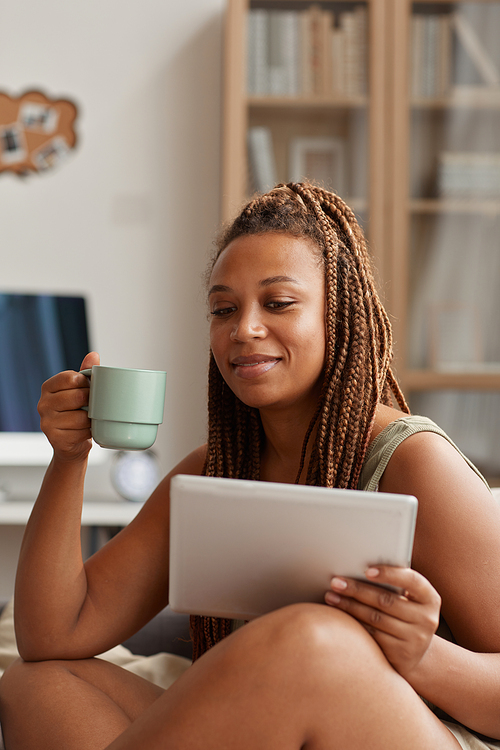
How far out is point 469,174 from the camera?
2.21 metres

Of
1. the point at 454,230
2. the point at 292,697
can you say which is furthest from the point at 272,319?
the point at 454,230

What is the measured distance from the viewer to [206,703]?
63 cm

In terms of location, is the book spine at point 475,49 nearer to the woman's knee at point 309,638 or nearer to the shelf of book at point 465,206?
the shelf of book at point 465,206

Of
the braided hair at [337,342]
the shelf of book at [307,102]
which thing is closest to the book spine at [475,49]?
the shelf of book at [307,102]

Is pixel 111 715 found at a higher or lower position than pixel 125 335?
lower

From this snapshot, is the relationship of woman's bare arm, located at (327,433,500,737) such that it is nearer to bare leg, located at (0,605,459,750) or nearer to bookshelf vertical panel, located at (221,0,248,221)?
bare leg, located at (0,605,459,750)

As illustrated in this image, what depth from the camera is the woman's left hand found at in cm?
64

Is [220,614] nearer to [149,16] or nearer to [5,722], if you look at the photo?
[5,722]

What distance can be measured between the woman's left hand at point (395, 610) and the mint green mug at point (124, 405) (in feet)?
0.97

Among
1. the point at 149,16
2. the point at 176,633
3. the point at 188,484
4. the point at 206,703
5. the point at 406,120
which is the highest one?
the point at 149,16

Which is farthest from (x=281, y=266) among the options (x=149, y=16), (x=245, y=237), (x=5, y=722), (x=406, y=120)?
(x=149, y=16)

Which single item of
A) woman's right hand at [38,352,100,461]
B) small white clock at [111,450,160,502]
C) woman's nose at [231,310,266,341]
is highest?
woman's nose at [231,310,266,341]

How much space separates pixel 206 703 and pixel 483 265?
187 centimetres

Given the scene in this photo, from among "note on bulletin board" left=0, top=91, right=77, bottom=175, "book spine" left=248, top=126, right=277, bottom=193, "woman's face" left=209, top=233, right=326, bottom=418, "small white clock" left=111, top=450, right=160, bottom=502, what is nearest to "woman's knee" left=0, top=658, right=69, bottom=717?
"woman's face" left=209, top=233, right=326, bottom=418
